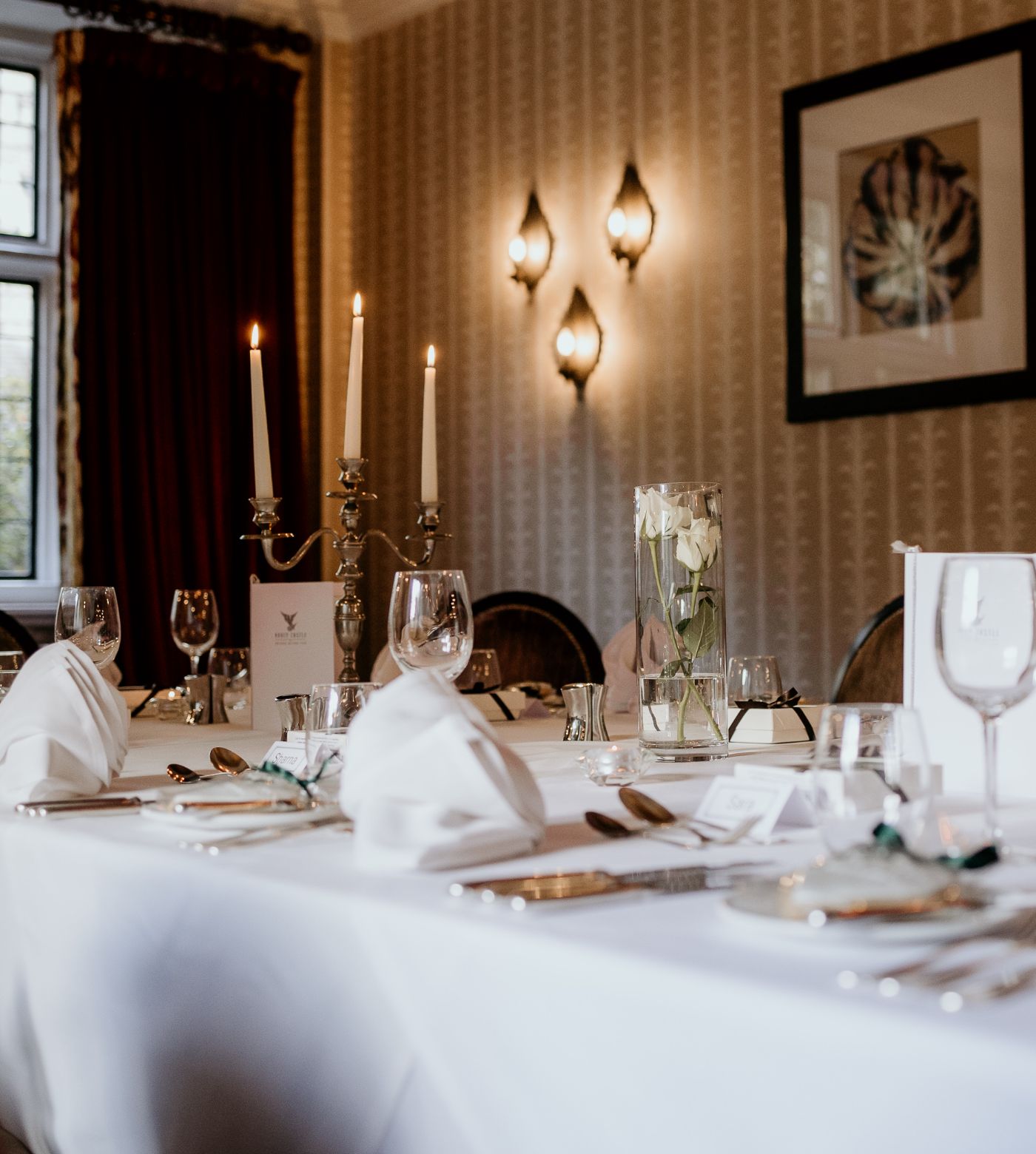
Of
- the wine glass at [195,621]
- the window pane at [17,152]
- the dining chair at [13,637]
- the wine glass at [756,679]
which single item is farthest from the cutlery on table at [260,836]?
the window pane at [17,152]

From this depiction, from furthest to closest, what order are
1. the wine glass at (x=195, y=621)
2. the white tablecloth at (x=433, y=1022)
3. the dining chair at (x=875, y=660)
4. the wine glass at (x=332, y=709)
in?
the dining chair at (x=875, y=660) < the wine glass at (x=195, y=621) < the wine glass at (x=332, y=709) < the white tablecloth at (x=433, y=1022)

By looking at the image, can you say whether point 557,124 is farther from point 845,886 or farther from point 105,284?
point 845,886

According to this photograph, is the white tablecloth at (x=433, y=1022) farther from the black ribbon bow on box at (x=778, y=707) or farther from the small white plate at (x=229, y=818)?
the black ribbon bow on box at (x=778, y=707)

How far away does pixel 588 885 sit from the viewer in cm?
81

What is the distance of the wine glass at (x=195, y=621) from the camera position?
85.2 inches

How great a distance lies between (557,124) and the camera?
4473 mm

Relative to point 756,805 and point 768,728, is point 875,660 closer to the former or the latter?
point 768,728

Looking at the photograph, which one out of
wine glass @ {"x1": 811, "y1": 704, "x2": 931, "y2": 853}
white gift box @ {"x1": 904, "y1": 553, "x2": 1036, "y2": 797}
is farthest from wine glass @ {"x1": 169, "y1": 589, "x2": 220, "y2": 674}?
wine glass @ {"x1": 811, "y1": 704, "x2": 931, "y2": 853}

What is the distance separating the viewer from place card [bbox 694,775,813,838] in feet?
3.30

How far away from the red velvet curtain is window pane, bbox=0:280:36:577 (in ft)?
1.01

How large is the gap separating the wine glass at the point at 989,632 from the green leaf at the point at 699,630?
517 millimetres

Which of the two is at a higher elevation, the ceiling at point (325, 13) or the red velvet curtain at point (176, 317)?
the ceiling at point (325, 13)

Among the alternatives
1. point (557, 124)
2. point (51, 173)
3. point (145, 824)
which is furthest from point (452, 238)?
point (145, 824)

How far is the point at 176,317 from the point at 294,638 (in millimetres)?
3081
